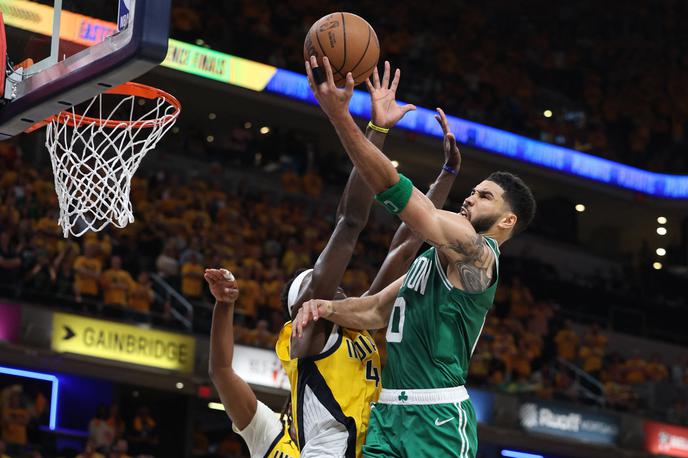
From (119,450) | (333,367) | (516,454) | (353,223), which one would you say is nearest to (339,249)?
(353,223)

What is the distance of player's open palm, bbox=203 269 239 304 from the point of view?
485 centimetres

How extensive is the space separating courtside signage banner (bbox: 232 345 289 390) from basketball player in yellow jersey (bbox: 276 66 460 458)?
818 cm

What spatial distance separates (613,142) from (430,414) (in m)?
19.6

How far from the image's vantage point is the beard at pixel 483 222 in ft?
14.3

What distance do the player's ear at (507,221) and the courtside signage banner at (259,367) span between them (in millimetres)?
8926

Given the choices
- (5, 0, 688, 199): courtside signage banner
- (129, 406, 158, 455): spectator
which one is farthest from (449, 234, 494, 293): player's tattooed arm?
(5, 0, 688, 199): courtside signage banner

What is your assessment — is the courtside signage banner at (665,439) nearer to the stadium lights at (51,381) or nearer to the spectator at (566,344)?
the spectator at (566,344)

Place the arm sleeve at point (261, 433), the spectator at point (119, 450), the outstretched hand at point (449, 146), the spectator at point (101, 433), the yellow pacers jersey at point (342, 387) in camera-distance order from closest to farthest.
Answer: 1. the yellow pacers jersey at point (342, 387)
2. the outstretched hand at point (449, 146)
3. the arm sleeve at point (261, 433)
4. the spectator at point (119, 450)
5. the spectator at point (101, 433)

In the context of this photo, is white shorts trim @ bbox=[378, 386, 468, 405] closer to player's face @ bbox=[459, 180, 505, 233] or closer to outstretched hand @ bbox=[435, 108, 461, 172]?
player's face @ bbox=[459, 180, 505, 233]

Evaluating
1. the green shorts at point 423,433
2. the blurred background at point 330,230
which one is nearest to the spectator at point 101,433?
the blurred background at point 330,230

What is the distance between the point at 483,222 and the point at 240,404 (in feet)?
5.46

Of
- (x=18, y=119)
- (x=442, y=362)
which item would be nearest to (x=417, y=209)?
(x=442, y=362)

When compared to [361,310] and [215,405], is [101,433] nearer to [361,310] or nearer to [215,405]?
[215,405]

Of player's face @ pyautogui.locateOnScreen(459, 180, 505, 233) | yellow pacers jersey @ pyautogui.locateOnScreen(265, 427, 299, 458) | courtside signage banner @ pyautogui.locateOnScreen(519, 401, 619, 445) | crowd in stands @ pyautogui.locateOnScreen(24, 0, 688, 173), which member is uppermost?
crowd in stands @ pyautogui.locateOnScreen(24, 0, 688, 173)
